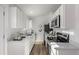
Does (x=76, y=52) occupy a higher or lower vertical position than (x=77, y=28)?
lower

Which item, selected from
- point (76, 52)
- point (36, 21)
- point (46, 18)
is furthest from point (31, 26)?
point (76, 52)

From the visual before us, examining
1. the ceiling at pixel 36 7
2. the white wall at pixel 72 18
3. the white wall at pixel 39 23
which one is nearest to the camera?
the white wall at pixel 72 18

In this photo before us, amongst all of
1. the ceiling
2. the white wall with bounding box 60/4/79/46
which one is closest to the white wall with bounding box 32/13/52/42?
the ceiling

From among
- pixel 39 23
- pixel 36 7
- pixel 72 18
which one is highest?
pixel 36 7

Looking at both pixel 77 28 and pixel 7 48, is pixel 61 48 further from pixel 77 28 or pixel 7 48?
pixel 7 48

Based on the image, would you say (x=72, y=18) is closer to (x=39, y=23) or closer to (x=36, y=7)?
(x=36, y=7)

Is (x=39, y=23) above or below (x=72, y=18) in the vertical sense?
above

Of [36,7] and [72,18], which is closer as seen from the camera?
[72,18]

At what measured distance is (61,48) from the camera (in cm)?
206

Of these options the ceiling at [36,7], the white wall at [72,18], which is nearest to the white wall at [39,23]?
the ceiling at [36,7]

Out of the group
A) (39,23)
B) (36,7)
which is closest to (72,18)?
(36,7)

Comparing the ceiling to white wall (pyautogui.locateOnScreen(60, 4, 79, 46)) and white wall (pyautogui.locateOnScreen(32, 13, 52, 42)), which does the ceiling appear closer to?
white wall (pyautogui.locateOnScreen(60, 4, 79, 46))

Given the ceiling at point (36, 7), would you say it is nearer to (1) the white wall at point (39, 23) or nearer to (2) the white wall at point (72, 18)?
(2) the white wall at point (72, 18)
